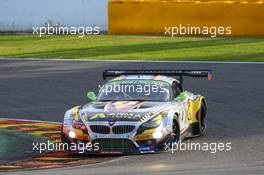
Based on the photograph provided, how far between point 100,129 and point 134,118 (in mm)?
580

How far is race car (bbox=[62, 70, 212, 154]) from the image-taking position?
47.8ft

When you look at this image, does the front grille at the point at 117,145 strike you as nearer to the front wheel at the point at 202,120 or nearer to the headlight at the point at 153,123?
the headlight at the point at 153,123

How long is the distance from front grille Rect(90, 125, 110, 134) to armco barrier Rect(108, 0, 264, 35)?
2529 cm

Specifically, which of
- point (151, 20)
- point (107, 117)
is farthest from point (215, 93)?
point (151, 20)

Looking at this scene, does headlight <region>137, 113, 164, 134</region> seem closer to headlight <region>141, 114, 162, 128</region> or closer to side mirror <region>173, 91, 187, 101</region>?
headlight <region>141, 114, 162, 128</region>

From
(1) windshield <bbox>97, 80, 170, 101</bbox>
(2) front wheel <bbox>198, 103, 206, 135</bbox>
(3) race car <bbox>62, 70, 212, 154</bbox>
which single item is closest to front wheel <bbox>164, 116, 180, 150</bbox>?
(3) race car <bbox>62, 70, 212, 154</bbox>

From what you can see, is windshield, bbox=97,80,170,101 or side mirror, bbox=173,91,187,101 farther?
side mirror, bbox=173,91,187,101

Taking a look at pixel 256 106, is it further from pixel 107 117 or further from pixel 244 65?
pixel 244 65

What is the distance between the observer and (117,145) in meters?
14.6

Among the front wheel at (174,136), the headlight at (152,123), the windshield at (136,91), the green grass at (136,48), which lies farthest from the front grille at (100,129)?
the green grass at (136,48)

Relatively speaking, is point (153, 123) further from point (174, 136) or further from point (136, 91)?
point (136, 91)

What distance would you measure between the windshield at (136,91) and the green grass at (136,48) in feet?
52.5

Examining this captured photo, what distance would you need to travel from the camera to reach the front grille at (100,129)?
14594mm

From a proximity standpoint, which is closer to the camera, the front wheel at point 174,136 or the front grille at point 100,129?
the front grille at point 100,129
